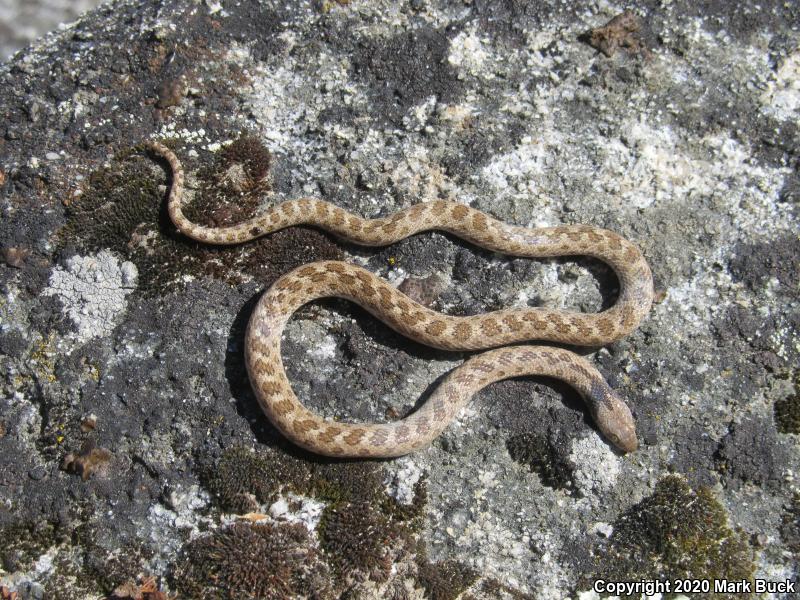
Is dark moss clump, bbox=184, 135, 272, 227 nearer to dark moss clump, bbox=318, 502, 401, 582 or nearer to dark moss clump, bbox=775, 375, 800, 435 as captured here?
dark moss clump, bbox=318, 502, 401, 582

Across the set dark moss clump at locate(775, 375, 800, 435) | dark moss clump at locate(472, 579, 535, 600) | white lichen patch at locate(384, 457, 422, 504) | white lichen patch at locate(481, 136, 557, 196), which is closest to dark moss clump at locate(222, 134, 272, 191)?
white lichen patch at locate(481, 136, 557, 196)

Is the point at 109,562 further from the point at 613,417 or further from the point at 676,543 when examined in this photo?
the point at 676,543

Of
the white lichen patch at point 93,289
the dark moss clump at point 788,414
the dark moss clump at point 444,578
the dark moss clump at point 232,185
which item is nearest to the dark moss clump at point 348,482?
the dark moss clump at point 444,578

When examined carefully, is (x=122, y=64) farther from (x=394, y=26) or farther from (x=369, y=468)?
(x=369, y=468)

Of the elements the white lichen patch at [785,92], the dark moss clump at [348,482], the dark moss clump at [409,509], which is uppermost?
the white lichen patch at [785,92]

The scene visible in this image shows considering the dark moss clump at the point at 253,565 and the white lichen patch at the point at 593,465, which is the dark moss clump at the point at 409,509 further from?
the white lichen patch at the point at 593,465

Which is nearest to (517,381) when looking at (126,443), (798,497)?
(798,497)
